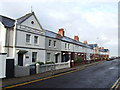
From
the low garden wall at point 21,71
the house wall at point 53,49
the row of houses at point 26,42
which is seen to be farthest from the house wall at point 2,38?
the house wall at point 53,49

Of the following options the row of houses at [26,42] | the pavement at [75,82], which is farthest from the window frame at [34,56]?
the pavement at [75,82]

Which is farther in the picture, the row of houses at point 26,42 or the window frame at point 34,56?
the window frame at point 34,56

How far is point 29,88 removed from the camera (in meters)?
9.08

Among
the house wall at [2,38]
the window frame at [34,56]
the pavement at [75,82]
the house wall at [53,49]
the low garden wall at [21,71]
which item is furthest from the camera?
the house wall at [53,49]

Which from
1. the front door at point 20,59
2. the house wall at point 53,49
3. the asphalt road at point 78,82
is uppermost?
the house wall at point 53,49

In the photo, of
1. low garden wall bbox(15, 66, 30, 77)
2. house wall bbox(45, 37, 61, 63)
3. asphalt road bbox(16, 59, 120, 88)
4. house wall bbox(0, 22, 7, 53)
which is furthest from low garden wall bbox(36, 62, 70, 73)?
house wall bbox(0, 22, 7, 53)

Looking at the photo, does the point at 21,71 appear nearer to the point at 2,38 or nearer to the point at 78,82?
the point at 2,38

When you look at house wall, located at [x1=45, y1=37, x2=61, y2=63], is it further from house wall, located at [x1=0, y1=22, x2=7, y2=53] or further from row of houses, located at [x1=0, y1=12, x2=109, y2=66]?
house wall, located at [x1=0, y1=22, x2=7, y2=53]

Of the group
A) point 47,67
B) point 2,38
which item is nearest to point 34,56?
point 47,67

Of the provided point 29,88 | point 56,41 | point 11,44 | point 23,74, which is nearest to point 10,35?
point 11,44

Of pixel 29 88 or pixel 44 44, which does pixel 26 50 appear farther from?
pixel 29 88

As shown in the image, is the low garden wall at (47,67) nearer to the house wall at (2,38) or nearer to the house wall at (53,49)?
the house wall at (53,49)

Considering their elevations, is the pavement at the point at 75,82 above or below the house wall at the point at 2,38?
below

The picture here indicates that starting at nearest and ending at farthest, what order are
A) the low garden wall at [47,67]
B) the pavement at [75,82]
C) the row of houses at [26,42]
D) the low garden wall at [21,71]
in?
the pavement at [75,82] < the low garden wall at [21,71] < the low garden wall at [47,67] < the row of houses at [26,42]
